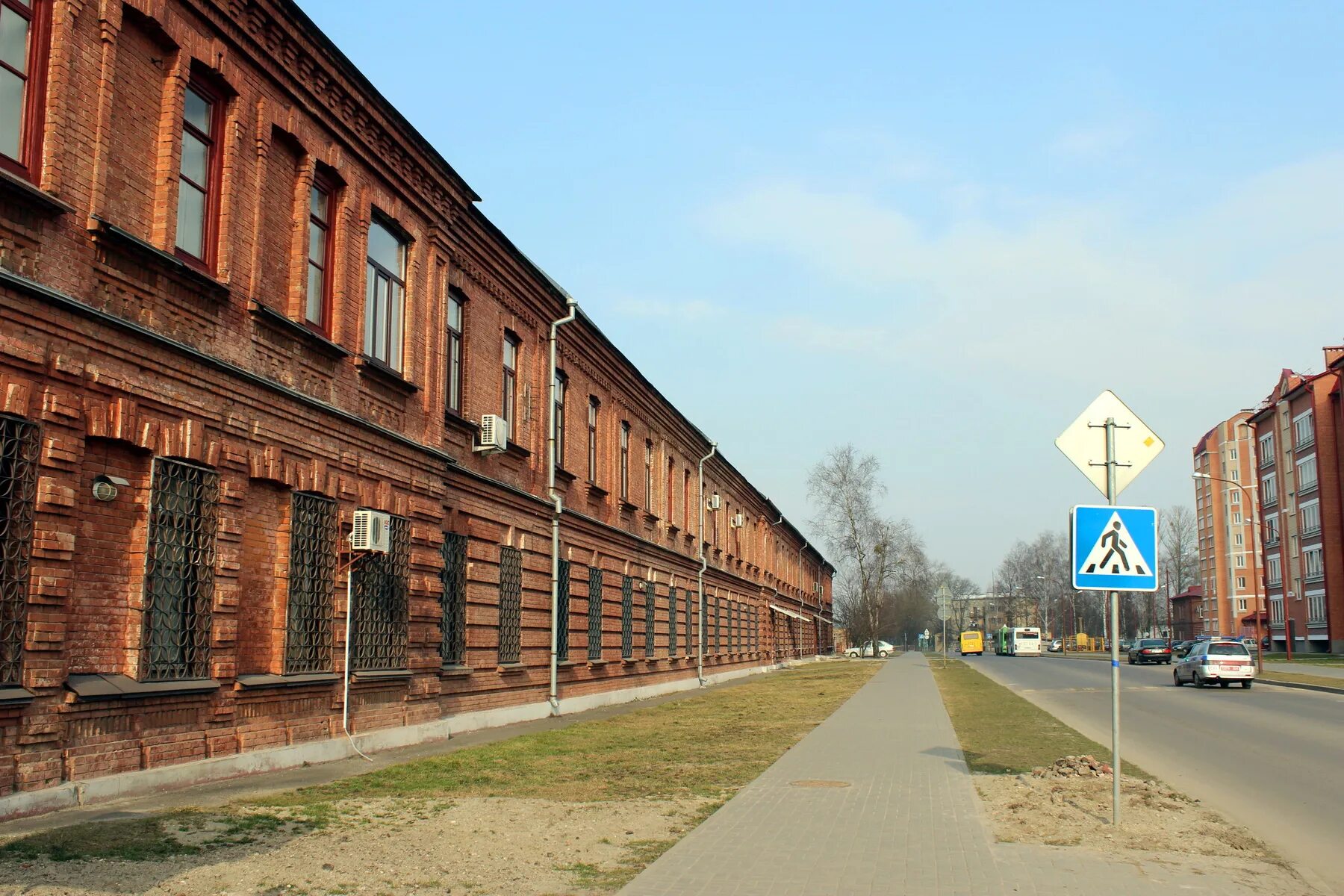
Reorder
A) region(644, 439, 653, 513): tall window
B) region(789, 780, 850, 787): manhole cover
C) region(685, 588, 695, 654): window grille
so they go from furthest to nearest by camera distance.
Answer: region(685, 588, 695, 654): window grille
region(644, 439, 653, 513): tall window
region(789, 780, 850, 787): manhole cover

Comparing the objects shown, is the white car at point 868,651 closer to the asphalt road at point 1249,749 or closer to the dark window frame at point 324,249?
the asphalt road at point 1249,749

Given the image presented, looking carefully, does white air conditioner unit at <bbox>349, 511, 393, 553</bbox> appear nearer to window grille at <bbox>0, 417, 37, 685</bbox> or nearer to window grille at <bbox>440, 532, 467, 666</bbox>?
window grille at <bbox>440, 532, 467, 666</bbox>

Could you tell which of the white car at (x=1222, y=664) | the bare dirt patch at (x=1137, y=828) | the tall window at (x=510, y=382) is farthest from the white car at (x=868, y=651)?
the bare dirt patch at (x=1137, y=828)

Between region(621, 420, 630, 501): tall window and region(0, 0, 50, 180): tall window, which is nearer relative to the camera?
region(0, 0, 50, 180): tall window

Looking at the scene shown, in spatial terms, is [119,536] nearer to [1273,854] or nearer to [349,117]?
[349,117]

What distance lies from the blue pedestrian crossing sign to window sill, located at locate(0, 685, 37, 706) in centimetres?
804

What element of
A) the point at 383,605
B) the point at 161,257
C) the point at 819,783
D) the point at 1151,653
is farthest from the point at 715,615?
the point at 161,257

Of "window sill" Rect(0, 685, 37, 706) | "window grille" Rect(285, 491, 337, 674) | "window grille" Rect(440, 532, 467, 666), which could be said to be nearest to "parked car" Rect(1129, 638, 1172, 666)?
"window grille" Rect(440, 532, 467, 666)

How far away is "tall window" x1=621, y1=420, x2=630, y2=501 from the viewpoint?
27781 mm

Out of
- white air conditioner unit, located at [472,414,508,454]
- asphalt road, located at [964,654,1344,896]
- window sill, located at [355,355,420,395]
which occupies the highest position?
window sill, located at [355,355,420,395]

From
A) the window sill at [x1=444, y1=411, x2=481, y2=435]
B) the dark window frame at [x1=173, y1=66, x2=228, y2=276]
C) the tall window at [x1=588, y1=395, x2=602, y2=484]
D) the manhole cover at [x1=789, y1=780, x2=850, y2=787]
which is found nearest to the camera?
the dark window frame at [x1=173, y1=66, x2=228, y2=276]

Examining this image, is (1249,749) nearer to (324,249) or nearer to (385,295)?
(385,295)

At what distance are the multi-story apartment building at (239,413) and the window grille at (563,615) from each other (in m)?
0.83

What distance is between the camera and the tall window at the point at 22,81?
8.66 metres
